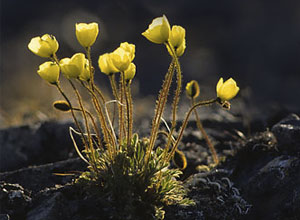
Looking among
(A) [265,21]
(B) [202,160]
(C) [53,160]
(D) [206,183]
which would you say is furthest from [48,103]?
(A) [265,21]

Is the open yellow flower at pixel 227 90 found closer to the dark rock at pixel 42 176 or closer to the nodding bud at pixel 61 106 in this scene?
the nodding bud at pixel 61 106

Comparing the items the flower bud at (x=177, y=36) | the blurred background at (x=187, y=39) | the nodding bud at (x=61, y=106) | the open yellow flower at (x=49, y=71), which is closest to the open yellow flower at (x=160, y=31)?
the flower bud at (x=177, y=36)

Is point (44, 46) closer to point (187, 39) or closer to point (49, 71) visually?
point (49, 71)

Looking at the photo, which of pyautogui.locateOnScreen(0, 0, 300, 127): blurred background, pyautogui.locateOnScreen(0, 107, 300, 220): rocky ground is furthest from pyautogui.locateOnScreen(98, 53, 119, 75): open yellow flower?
pyautogui.locateOnScreen(0, 0, 300, 127): blurred background

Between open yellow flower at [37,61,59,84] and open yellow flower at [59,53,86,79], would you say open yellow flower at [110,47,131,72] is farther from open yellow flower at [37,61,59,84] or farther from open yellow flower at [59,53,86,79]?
open yellow flower at [37,61,59,84]

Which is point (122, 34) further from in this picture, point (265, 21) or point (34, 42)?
point (34, 42)

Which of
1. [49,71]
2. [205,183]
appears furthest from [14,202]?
[205,183]

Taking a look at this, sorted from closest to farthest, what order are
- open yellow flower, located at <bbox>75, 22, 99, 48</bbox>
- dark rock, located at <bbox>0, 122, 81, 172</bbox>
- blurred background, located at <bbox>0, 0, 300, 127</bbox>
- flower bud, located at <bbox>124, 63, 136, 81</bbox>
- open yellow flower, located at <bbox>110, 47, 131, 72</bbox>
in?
open yellow flower, located at <bbox>110, 47, 131, 72</bbox>
open yellow flower, located at <bbox>75, 22, 99, 48</bbox>
flower bud, located at <bbox>124, 63, 136, 81</bbox>
dark rock, located at <bbox>0, 122, 81, 172</bbox>
blurred background, located at <bbox>0, 0, 300, 127</bbox>
